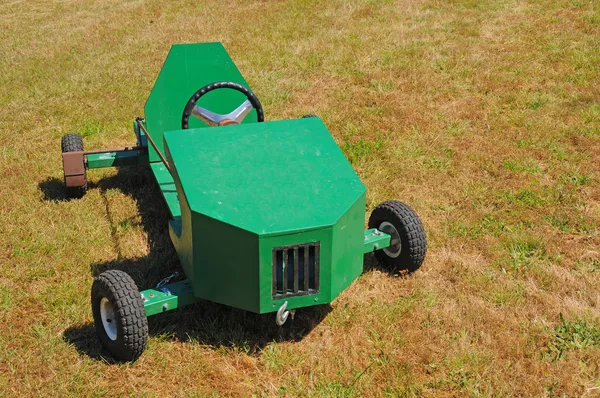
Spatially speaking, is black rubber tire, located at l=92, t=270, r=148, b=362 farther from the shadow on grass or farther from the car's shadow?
the shadow on grass

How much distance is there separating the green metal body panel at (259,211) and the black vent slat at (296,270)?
30 mm

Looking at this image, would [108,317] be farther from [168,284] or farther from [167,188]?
[167,188]

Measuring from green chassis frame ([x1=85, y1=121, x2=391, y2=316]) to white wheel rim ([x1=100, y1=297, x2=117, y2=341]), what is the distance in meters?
0.22

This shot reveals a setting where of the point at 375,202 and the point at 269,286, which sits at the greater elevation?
the point at 269,286

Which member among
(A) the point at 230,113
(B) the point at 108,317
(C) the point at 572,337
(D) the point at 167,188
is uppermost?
(A) the point at 230,113

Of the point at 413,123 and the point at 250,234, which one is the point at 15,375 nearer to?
the point at 250,234

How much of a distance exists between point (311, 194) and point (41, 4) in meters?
13.0

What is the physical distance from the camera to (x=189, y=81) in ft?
19.0

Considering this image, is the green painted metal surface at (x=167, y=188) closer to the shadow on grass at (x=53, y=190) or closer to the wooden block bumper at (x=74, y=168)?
the wooden block bumper at (x=74, y=168)

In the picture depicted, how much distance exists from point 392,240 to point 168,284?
5.26 ft

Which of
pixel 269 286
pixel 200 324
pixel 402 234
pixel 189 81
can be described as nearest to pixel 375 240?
pixel 402 234

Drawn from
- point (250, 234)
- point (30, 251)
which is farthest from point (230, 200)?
point (30, 251)

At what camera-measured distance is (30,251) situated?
520cm

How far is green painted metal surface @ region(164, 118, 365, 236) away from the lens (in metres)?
3.70
